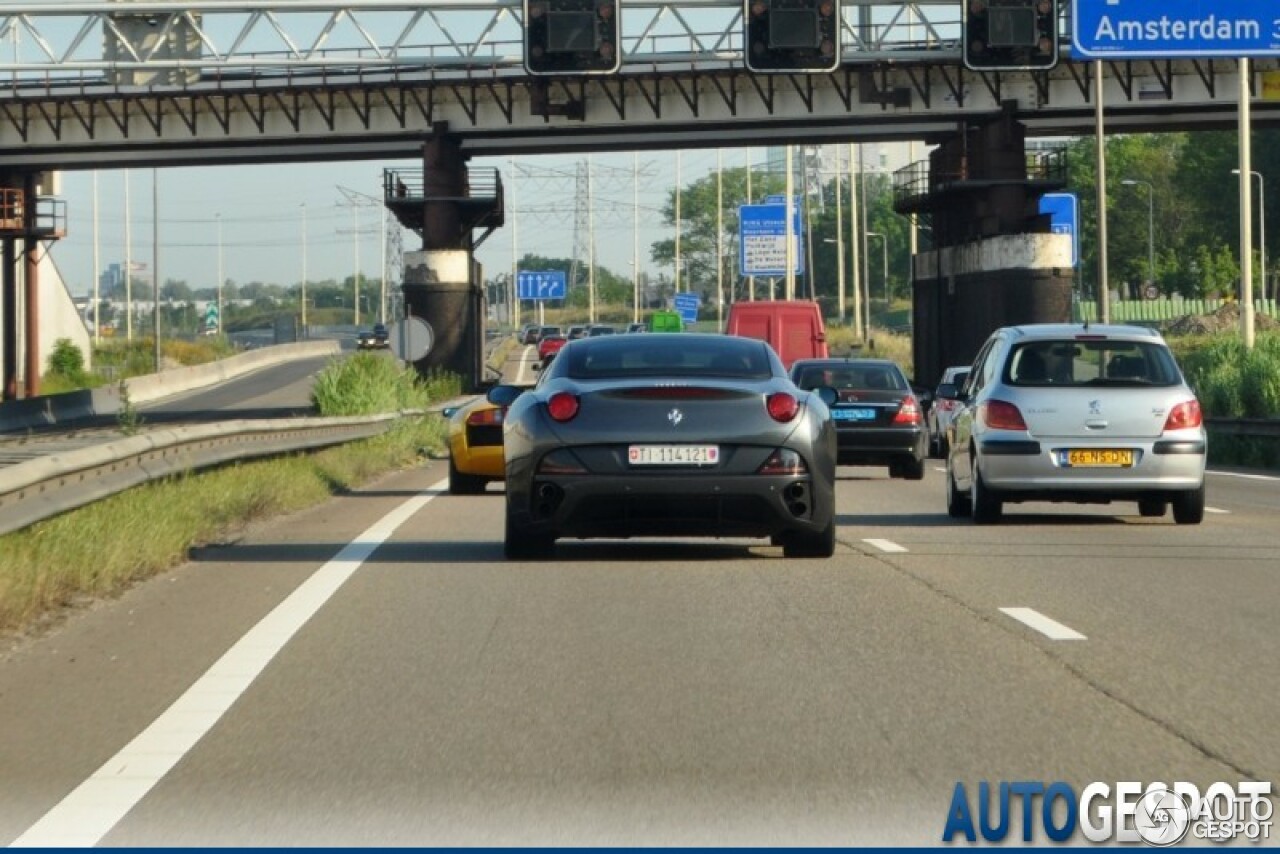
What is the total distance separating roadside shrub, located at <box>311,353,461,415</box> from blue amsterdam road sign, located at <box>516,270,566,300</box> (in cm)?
9557

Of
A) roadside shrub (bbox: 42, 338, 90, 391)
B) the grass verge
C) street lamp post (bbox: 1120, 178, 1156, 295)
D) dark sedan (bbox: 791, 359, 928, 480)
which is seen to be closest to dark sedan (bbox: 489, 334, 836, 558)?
the grass verge

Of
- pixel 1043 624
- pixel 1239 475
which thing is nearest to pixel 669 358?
pixel 1043 624

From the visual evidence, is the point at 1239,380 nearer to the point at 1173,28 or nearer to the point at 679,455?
the point at 1173,28

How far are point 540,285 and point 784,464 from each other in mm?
133945

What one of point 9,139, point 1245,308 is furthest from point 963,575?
point 9,139

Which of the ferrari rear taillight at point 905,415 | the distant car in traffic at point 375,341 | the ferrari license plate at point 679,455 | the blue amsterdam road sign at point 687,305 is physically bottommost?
the ferrari rear taillight at point 905,415

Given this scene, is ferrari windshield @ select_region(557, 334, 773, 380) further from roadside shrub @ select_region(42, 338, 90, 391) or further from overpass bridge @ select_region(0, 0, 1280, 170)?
roadside shrub @ select_region(42, 338, 90, 391)

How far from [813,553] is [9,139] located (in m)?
51.6

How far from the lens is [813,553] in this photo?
15.4 meters

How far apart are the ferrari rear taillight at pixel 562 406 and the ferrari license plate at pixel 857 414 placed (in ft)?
49.2

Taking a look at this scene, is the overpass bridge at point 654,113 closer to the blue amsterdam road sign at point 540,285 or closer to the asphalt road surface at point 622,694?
the asphalt road surface at point 622,694

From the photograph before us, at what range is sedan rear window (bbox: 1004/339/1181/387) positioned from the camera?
19.3m

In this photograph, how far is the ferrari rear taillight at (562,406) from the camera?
Result: 14.8 metres

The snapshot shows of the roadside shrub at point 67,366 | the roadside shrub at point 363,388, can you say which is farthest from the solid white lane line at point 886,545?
the roadside shrub at point 67,366
